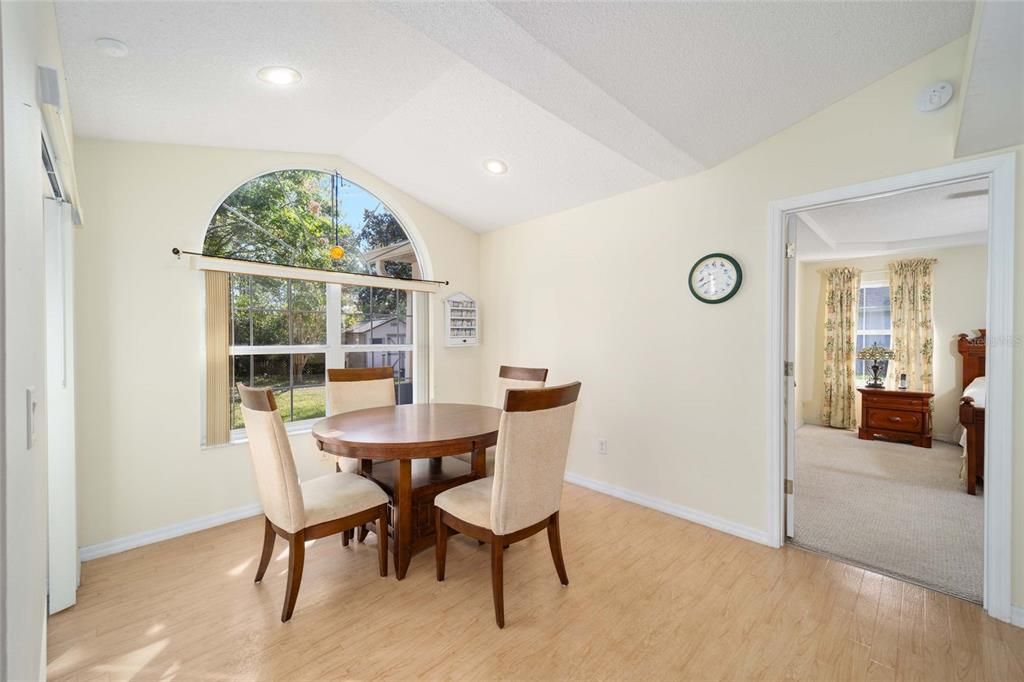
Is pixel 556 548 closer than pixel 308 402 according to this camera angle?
Yes

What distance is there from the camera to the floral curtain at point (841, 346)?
232 inches

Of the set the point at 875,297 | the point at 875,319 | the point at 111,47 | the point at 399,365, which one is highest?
the point at 111,47

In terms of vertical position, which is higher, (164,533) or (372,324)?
(372,324)

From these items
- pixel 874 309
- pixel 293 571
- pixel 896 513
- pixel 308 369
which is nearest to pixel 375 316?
pixel 308 369

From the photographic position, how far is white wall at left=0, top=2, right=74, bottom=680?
2.83ft

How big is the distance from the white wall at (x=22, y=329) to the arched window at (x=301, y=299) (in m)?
1.87

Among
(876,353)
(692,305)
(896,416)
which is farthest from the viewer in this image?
(876,353)

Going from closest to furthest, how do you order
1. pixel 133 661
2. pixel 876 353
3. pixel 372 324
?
pixel 133 661 → pixel 372 324 → pixel 876 353

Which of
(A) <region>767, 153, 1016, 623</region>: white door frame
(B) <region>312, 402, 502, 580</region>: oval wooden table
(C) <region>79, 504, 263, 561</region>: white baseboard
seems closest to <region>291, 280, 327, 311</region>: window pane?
(B) <region>312, 402, 502, 580</region>: oval wooden table

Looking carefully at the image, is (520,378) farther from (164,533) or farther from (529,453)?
(164,533)

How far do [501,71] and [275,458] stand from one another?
1980 millimetres

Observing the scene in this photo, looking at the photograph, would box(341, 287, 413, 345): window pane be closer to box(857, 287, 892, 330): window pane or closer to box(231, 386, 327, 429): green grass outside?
box(231, 386, 327, 429): green grass outside

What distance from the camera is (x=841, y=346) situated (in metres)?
5.96

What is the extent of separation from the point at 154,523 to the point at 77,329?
1239 millimetres
